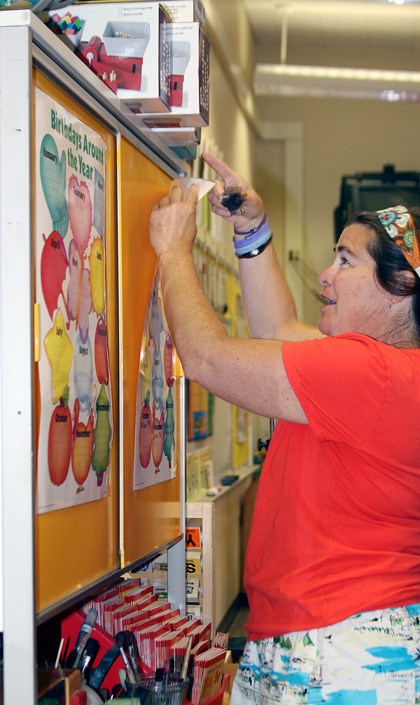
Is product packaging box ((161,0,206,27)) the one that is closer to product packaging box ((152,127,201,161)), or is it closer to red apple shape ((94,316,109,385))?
product packaging box ((152,127,201,161))

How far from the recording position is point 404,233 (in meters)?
2.00

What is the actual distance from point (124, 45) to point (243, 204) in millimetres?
654

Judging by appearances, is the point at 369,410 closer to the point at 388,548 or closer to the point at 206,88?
the point at 388,548

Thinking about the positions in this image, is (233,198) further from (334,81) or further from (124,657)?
(334,81)

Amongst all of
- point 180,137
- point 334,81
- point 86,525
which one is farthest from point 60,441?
point 334,81

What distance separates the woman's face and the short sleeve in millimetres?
264

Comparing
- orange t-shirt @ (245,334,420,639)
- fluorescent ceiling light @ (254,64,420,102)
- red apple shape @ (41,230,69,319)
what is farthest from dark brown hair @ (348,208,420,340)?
fluorescent ceiling light @ (254,64,420,102)

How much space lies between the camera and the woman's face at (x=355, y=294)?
2021 mm

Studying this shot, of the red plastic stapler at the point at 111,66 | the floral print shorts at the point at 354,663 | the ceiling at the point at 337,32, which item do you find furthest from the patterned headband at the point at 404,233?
the ceiling at the point at 337,32

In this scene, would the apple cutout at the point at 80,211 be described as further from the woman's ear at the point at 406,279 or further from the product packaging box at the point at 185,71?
the woman's ear at the point at 406,279

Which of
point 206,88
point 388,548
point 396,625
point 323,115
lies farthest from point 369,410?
point 323,115

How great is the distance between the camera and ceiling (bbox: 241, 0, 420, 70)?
343 inches

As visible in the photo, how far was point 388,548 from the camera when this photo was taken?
1.84m

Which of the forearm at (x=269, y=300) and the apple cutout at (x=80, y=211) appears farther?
the forearm at (x=269, y=300)
